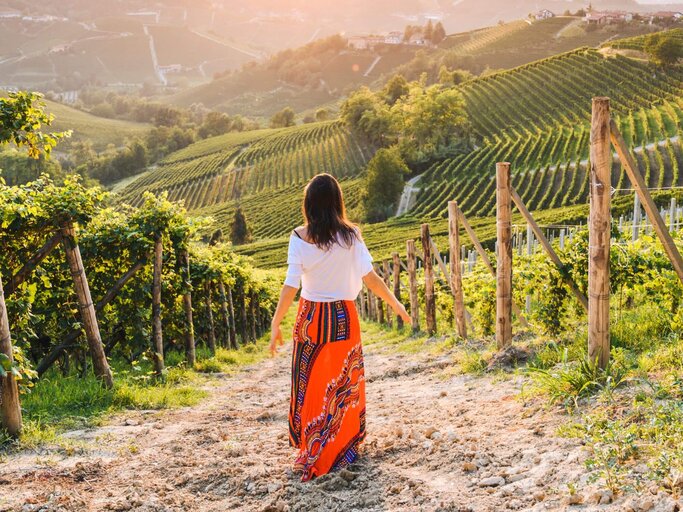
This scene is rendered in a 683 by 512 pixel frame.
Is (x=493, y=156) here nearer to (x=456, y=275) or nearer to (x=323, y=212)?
(x=456, y=275)

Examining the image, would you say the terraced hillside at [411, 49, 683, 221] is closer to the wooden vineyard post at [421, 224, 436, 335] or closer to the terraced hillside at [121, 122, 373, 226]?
the terraced hillside at [121, 122, 373, 226]

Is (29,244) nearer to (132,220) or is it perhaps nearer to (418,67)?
(132,220)

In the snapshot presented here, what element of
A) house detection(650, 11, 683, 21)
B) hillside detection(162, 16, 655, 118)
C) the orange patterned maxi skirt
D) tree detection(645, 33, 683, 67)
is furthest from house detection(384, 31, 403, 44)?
the orange patterned maxi skirt

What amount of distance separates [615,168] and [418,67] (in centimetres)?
10511

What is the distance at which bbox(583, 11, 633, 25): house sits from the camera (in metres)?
127

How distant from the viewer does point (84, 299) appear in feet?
18.9

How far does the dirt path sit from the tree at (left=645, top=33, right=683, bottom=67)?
7256cm

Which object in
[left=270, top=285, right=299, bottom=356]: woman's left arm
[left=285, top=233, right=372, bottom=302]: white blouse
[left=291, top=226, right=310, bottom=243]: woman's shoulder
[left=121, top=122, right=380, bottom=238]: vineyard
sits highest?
[left=121, top=122, right=380, bottom=238]: vineyard

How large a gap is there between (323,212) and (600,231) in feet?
6.49

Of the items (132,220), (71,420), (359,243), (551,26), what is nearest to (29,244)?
(132,220)

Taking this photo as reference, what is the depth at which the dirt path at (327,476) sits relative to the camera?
126 inches

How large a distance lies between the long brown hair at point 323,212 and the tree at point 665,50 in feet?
242

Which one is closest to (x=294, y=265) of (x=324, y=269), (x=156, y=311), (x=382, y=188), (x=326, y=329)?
(x=324, y=269)

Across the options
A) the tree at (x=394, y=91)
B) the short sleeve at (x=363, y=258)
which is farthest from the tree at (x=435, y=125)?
the short sleeve at (x=363, y=258)
